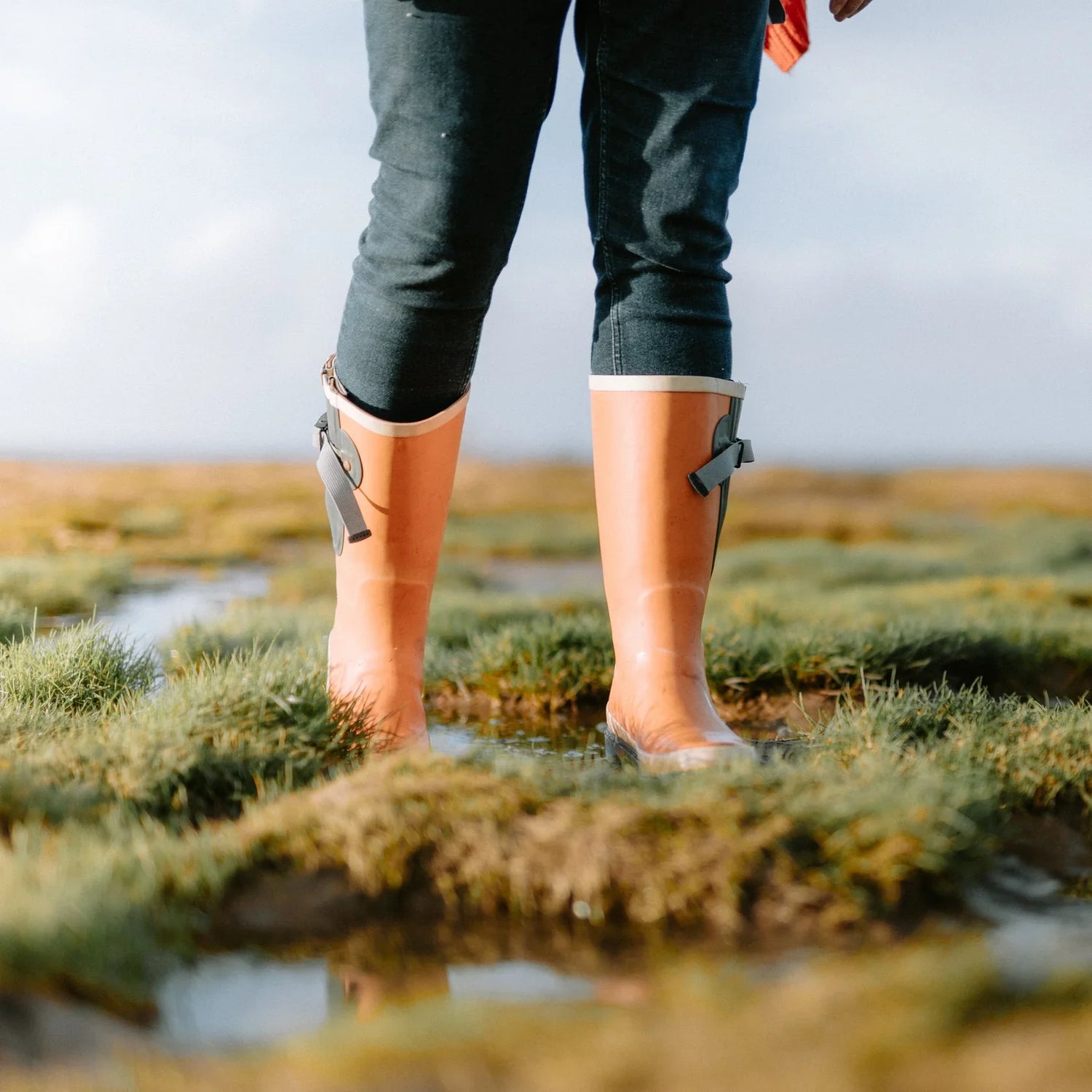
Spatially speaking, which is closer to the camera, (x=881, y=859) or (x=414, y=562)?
(x=881, y=859)

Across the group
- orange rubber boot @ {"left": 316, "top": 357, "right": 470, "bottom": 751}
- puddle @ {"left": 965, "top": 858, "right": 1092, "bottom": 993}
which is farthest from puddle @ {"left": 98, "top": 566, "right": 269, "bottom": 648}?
puddle @ {"left": 965, "top": 858, "right": 1092, "bottom": 993}

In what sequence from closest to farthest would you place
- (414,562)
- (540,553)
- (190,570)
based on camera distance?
(414,562) → (190,570) → (540,553)

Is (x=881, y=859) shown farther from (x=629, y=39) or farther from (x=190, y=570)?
(x=190, y=570)

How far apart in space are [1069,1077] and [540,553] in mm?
4578

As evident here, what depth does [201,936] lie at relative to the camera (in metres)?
0.71

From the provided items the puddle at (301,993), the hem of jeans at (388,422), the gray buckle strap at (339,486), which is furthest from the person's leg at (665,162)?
the puddle at (301,993)

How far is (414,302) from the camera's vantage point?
1191mm

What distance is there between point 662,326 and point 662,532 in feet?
0.79

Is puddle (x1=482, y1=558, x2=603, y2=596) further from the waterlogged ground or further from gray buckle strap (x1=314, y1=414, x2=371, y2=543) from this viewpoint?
the waterlogged ground

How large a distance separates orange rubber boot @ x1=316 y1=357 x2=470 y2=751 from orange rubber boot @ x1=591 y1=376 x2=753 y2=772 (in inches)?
8.7

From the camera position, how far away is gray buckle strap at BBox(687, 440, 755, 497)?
1.23 metres

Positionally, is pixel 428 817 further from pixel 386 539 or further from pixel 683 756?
pixel 386 539

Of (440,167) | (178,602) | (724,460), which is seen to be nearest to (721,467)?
(724,460)

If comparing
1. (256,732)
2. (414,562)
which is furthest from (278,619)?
(256,732)
